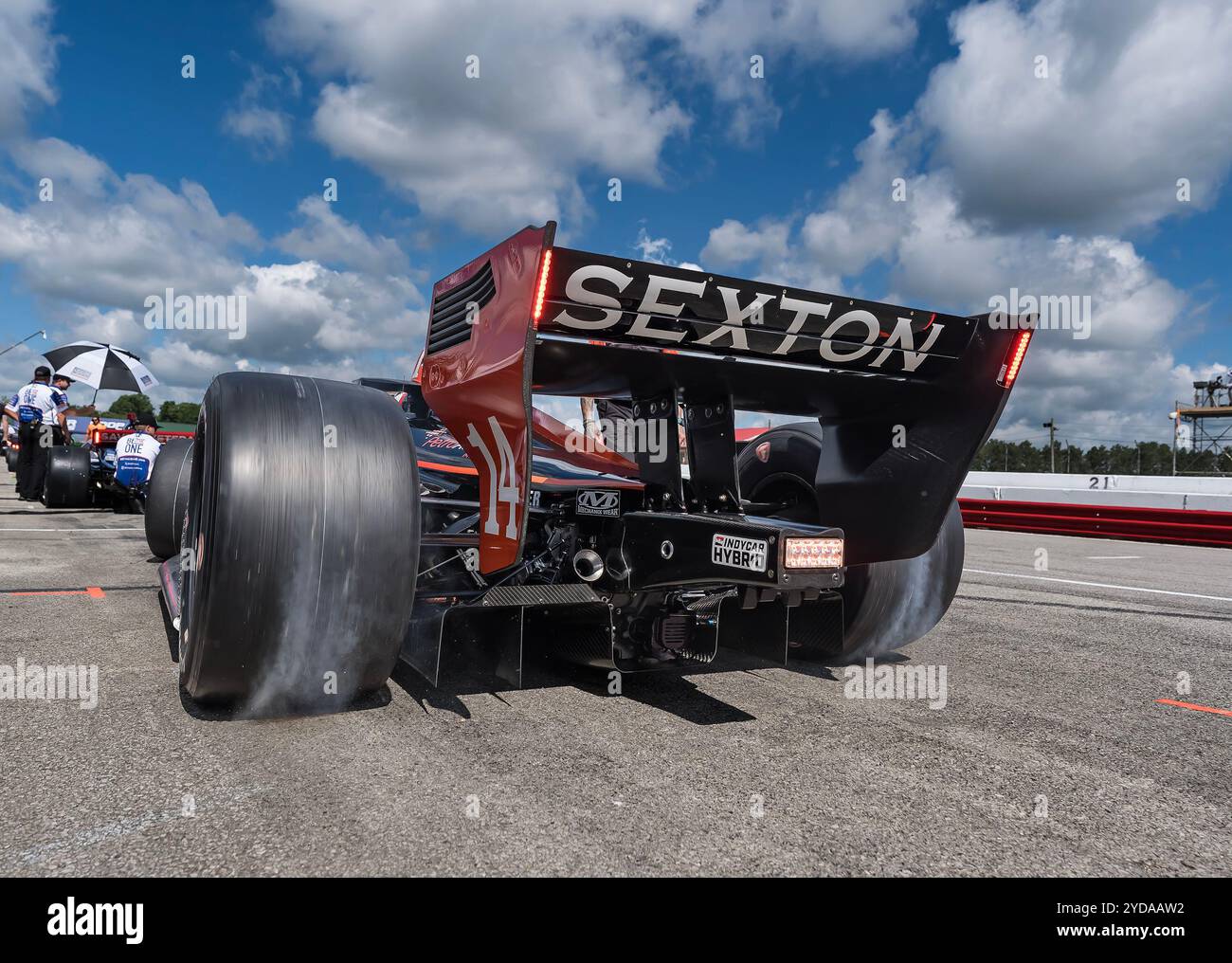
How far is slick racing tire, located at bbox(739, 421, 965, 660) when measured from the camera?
12.9ft

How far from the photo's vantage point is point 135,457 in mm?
10516

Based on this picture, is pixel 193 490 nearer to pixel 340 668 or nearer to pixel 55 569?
pixel 340 668

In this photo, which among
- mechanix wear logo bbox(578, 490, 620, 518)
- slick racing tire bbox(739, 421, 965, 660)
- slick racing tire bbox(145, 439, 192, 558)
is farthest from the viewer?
slick racing tire bbox(145, 439, 192, 558)

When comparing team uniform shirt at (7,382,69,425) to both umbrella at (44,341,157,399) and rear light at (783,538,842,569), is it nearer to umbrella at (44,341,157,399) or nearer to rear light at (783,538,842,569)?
umbrella at (44,341,157,399)

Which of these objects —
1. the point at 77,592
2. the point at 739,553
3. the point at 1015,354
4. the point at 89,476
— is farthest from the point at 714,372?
the point at 89,476

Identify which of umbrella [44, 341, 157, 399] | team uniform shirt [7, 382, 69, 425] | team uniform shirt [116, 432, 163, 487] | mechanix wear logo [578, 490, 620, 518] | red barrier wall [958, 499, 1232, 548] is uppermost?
umbrella [44, 341, 157, 399]

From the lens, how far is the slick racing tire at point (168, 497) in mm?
5801

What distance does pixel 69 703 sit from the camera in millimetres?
3074

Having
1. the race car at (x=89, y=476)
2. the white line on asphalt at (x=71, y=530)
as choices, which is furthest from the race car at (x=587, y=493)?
the race car at (x=89, y=476)

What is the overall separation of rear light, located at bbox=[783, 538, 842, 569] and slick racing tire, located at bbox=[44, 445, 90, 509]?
11.9 metres

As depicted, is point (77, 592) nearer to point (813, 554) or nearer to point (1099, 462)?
point (813, 554)

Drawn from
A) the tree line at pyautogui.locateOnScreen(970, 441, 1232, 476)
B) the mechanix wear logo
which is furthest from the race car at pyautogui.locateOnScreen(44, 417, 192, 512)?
the tree line at pyautogui.locateOnScreen(970, 441, 1232, 476)

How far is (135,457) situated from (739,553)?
33.0 ft

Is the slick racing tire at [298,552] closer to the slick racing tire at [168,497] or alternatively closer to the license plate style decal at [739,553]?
the license plate style decal at [739,553]
